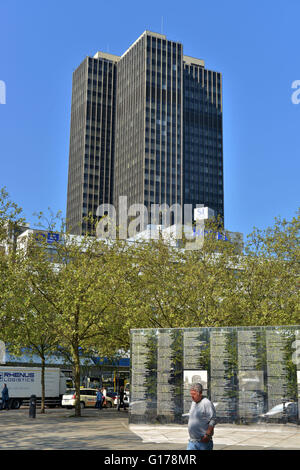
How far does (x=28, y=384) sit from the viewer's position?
40.0 m

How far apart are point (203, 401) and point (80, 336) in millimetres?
20796

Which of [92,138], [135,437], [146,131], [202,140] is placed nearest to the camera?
[135,437]

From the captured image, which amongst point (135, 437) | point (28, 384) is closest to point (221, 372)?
point (135, 437)

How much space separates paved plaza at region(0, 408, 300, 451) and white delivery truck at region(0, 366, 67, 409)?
52.5 feet

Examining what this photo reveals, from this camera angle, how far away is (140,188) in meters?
145

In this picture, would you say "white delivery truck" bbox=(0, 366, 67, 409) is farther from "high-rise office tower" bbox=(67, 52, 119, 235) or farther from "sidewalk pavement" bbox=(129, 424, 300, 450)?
"high-rise office tower" bbox=(67, 52, 119, 235)

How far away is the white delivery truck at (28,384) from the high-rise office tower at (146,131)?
10244 cm

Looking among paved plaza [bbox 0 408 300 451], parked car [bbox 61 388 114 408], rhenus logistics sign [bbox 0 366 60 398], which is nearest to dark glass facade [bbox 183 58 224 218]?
parked car [bbox 61 388 114 408]

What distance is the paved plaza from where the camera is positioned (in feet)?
55.0

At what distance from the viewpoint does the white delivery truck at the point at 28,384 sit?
39.1 meters

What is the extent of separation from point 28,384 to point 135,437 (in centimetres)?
2279

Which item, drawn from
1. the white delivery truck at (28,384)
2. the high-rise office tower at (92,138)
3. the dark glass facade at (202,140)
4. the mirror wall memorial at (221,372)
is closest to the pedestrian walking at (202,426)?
the mirror wall memorial at (221,372)

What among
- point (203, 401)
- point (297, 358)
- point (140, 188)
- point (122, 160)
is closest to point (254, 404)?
point (297, 358)

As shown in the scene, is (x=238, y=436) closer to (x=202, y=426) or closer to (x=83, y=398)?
(x=202, y=426)
